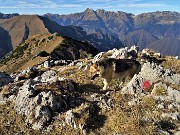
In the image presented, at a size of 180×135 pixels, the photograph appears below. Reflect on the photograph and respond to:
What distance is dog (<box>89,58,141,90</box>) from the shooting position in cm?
2566

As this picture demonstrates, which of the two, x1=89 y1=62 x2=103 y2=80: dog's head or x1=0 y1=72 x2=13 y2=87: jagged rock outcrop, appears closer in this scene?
x1=89 y1=62 x2=103 y2=80: dog's head

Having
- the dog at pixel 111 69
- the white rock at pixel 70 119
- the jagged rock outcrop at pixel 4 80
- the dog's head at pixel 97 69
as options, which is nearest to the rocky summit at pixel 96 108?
the white rock at pixel 70 119

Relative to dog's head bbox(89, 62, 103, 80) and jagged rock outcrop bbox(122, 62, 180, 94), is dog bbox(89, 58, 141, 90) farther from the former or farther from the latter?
jagged rock outcrop bbox(122, 62, 180, 94)

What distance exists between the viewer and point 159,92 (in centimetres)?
2202

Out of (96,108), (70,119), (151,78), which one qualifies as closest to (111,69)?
(151,78)

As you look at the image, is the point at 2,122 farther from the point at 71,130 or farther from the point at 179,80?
the point at 179,80

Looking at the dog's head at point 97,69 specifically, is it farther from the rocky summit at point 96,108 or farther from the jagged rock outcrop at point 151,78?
the jagged rock outcrop at point 151,78

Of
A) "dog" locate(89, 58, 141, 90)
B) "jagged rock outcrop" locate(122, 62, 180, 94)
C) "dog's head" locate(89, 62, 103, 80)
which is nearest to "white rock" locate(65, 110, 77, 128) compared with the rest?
"jagged rock outcrop" locate(122, 62, 180, 94)

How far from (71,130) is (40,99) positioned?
163 inches

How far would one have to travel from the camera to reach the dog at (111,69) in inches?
1010

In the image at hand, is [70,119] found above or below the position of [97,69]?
below

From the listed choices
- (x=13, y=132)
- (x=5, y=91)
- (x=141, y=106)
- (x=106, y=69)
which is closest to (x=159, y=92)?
(x=141, y=106)

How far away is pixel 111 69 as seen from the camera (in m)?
26.3

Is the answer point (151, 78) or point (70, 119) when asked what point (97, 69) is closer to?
point (151, 78)
